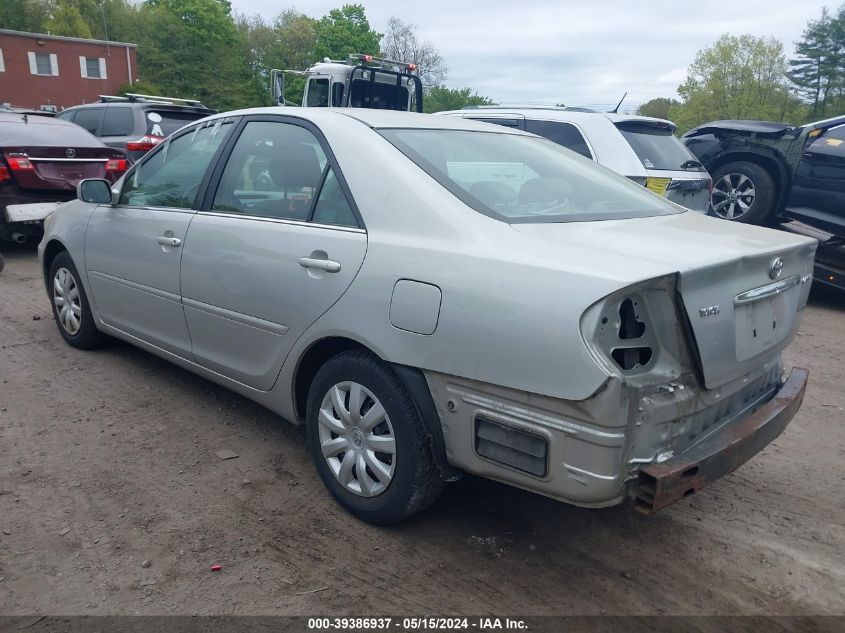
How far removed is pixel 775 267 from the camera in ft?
8.41

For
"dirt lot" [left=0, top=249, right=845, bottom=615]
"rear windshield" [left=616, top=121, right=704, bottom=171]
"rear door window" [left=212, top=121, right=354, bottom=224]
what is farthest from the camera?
"rear windshield" [left=616, top=121, right=704, bottom=171]

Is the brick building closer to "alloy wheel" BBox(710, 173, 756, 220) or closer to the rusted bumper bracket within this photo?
"alloy wheel" BBox(710, 173, 756, 220)

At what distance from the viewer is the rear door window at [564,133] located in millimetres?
6953

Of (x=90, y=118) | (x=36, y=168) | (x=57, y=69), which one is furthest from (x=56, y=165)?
(x=57, y=69)

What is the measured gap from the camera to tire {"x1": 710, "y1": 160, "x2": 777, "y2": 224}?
823 centimetres

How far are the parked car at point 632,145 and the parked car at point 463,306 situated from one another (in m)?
3.32

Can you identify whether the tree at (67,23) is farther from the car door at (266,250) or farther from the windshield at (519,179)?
the windshield at (519,179)

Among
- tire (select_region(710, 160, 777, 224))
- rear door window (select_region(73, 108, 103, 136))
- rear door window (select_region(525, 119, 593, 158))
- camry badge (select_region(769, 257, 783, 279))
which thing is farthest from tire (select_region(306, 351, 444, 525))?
rear door window (select_region(73, 108, 103, 136))

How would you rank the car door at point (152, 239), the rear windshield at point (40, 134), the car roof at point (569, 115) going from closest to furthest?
1. the car door at point (152, 239)
2. the car roof at point (569, 115)
3. the rear windshield at point (40, 134)

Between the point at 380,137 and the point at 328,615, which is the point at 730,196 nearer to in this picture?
the point at 380,137

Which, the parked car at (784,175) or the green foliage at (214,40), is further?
the green foliage at (214,40)

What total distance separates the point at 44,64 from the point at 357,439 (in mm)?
49532

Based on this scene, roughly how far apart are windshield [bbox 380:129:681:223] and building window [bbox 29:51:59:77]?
48568 mm

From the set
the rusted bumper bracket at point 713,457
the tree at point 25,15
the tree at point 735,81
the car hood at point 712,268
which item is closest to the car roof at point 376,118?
the car hood at point 712,268
